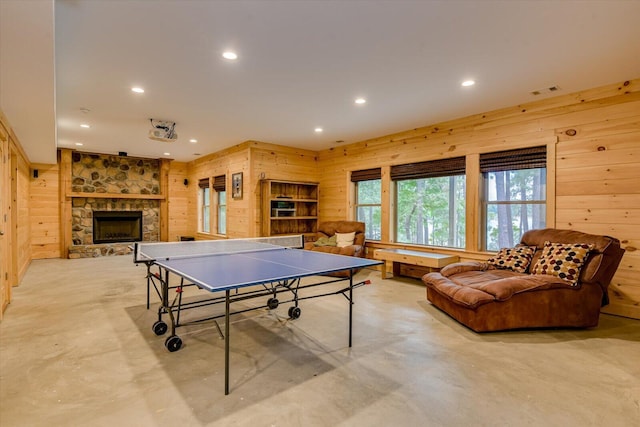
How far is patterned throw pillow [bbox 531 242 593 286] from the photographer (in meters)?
3.16

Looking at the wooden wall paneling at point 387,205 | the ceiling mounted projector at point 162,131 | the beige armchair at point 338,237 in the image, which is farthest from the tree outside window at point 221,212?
the wooden wall paneling at point 387,205

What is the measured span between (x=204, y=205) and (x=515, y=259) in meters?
7.69

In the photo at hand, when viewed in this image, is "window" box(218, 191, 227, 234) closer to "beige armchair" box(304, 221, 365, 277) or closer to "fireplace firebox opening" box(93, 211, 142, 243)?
"fireplace firebox opening" box(93, 211, 142, 243)

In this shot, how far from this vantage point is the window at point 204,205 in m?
8.75

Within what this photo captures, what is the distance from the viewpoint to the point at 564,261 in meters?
3.25

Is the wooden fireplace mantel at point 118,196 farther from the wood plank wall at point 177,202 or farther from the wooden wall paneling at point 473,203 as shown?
the wooden wall paneling at point 473,203

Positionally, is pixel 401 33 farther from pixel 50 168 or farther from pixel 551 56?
pixel 50 168

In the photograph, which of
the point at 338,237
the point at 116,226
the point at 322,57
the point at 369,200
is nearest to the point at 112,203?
the point at 116,226

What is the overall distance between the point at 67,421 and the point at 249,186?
489 centimetres

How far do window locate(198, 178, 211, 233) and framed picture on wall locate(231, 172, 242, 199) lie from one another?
1987 mm

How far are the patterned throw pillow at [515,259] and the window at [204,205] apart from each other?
278 inches

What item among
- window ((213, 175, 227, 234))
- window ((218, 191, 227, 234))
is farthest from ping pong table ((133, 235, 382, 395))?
window ((218, 191, 227, 234))

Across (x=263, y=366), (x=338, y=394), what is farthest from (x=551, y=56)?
(x=263, y=366)

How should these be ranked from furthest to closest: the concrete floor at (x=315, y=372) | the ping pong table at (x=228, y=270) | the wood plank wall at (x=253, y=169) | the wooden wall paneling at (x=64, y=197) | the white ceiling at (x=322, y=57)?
the wooden wall paneling at (x=64, y=197)
the wood plank wall at (x=253, y=169)
the white ceiling at (x=322, y=57)
the ping pong table at (x=228, y=270)
the concrete floor at (x=315, y=372)
